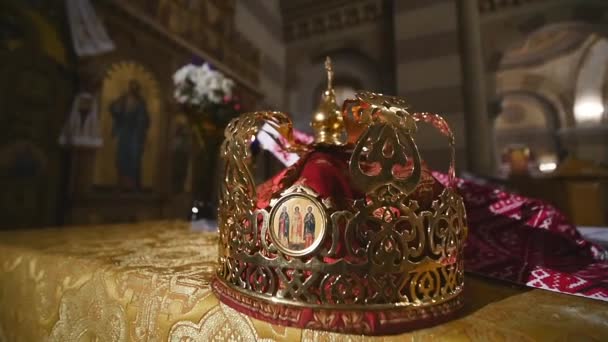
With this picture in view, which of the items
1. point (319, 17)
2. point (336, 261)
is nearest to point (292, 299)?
point (336, 261)

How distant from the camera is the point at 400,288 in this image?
479mm

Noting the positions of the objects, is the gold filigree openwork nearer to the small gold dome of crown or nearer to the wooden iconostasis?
the small gold dome of crown

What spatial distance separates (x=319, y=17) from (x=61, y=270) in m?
5.84

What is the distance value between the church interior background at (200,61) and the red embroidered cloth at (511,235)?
0.24 metres

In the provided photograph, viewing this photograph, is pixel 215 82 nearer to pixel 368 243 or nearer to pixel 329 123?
pixel 329 123

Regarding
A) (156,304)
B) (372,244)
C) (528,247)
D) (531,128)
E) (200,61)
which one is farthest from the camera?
(531,128)

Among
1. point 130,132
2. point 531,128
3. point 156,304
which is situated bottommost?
point 156,304

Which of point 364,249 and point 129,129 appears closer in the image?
point 364,249

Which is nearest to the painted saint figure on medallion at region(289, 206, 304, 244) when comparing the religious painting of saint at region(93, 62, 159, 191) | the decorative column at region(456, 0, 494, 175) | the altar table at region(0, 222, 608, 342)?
the altar table at region(0, 222, 608, 342)

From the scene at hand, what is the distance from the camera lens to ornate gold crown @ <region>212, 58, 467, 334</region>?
18.3 inches

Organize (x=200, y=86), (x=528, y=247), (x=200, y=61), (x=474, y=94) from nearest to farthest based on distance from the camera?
1. (x=528, y=247)
2. (x=200, y=86)
3. (x=200, y=61)
4. (x=474, y=94)

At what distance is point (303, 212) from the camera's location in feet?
1.69

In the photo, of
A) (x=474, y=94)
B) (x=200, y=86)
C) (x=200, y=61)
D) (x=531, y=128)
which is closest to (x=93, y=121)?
(x=200, y=61)

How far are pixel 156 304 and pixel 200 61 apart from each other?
4.26 ft
